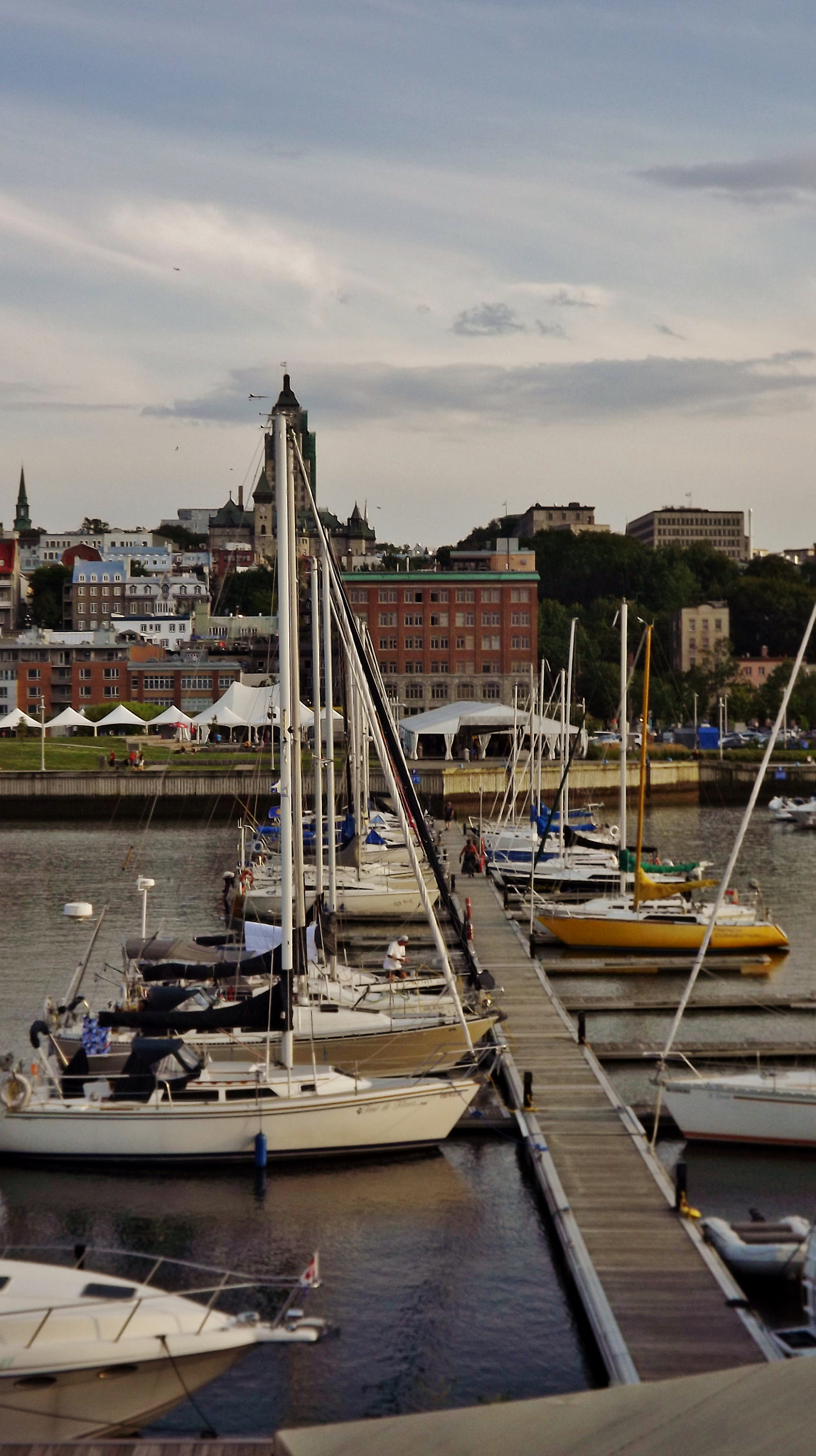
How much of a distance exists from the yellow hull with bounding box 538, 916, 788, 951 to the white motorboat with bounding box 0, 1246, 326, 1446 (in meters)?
25.6

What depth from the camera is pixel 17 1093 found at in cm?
2297

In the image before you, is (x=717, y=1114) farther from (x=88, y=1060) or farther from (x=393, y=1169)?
(x=88, y=1060)

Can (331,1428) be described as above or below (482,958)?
above

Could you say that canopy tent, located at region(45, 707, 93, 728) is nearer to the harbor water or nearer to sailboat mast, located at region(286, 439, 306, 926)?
the harbor water

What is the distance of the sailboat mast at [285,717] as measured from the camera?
2402cm

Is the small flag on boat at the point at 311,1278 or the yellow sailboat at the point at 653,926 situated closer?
the small flag on boat at the point at 311,1278

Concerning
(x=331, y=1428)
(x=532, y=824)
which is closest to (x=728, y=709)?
(x=532, y=824)

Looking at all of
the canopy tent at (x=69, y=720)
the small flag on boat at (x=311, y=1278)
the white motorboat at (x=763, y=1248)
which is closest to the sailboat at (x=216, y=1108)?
the small flag on boat at (x=311, y=1278)

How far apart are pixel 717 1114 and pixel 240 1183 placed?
803cm

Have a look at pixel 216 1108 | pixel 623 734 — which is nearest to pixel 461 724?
pixel 623 734

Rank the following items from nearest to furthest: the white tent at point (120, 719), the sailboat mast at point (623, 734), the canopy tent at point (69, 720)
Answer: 1. the sailboat mast at point (623, 734)
2. the canopy tent at point (69, 720)
3. the white tent at point (120, 719)

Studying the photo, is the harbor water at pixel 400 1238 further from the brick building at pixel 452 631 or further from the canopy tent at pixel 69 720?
the brick building at pixel 452 631

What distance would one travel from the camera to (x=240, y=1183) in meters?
22.9

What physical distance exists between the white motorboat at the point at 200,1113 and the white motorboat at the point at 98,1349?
5.69 m
